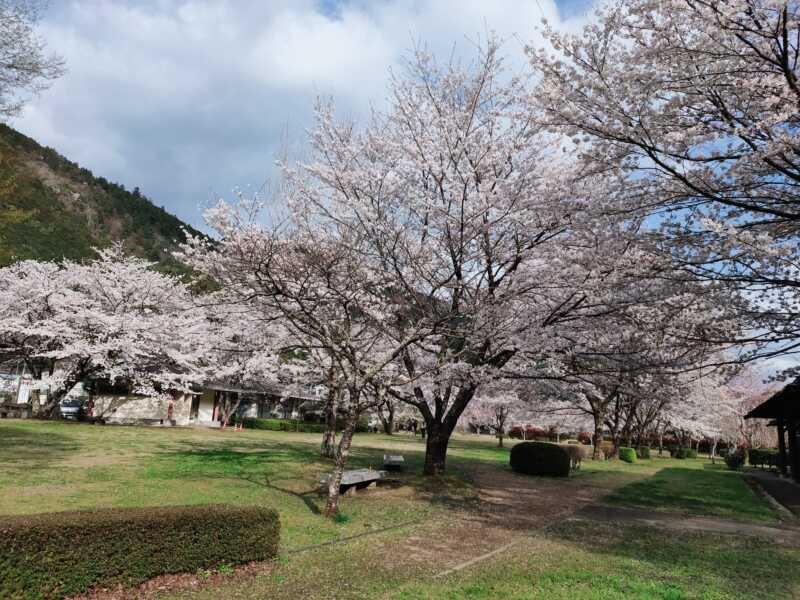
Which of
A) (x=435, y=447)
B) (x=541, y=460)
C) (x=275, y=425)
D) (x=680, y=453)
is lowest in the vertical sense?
(x=680, y=453)

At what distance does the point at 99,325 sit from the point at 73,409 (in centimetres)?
956

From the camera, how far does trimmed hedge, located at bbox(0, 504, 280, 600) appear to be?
459 centimetres

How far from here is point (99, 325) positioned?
27156 millimetres

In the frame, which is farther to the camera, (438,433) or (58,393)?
(58,393)

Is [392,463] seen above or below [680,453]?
above

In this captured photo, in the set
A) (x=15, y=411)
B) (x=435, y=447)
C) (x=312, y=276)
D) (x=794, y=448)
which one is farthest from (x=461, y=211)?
(x=15, y=411)

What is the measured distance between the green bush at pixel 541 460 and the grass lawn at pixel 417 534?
1.95 metres

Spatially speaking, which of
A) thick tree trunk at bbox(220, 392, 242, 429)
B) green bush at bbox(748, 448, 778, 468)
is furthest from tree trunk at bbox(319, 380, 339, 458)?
green bush at bbox(748, 448, 778, 468)

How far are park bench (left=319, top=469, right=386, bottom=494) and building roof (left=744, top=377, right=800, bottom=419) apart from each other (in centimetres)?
1139

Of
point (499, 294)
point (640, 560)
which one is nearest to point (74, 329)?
point (499, 294)

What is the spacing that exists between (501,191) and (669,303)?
13.0 ft

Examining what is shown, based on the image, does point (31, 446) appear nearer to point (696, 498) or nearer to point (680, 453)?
point (696, 498)

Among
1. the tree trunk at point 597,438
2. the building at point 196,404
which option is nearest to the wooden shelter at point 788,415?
the tree trunk at point 597,438

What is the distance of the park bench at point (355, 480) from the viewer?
11453 mm
